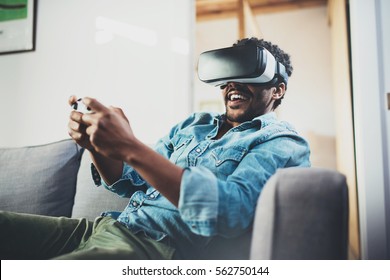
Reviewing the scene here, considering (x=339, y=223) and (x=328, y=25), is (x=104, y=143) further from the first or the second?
(x=328, y=25)

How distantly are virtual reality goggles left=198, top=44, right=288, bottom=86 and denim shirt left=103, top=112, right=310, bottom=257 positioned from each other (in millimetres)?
107

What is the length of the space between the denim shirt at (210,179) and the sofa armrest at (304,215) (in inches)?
4.0

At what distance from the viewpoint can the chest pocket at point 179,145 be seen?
869 mm

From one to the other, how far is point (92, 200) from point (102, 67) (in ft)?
A: 2.30

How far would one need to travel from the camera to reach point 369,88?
119cm

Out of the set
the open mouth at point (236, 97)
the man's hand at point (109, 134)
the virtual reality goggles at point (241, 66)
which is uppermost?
the virtual reality goggles at point (241, 66)

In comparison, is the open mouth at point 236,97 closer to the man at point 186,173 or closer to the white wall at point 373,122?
the man at point 186,173

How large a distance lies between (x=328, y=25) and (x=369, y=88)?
202 centimetres

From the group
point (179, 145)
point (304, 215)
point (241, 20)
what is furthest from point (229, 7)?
point (304, 215)

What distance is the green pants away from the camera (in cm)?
69

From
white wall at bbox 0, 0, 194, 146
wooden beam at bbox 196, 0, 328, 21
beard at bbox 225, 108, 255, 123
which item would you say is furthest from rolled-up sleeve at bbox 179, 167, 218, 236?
wooden beam at bbox 196, 0, 328, 21

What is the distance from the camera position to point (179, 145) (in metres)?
0.91

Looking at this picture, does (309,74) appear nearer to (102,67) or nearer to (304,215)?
(102,67)

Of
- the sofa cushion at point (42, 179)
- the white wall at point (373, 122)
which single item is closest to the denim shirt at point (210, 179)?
the sofa cushion at point (42, 179)
